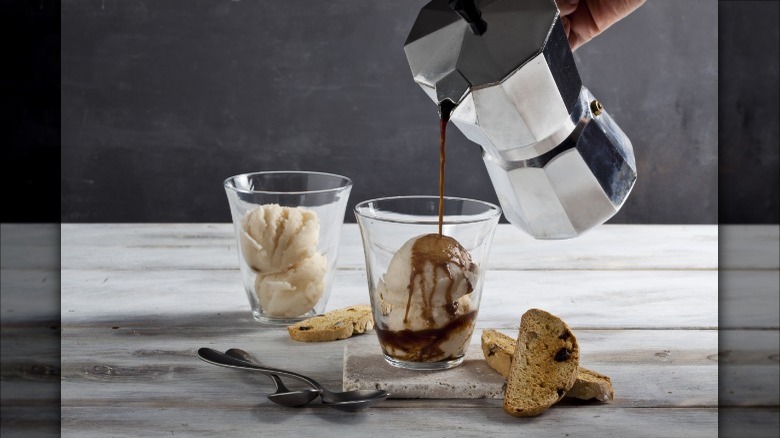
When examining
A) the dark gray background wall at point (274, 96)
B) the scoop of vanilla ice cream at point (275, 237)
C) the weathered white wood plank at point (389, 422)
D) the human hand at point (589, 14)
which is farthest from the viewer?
the dark gray background wall at point (274, 96)

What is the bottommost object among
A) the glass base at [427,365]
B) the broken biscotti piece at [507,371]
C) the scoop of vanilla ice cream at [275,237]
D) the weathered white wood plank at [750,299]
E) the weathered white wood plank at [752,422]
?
the glass base at [427,365]

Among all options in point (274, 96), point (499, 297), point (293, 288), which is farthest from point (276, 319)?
point (274, 96)

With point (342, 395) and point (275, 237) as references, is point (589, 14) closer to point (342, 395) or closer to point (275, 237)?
point (275, 237)

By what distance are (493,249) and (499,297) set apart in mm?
231

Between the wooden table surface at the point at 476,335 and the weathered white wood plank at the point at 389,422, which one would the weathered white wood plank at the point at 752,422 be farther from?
the weathered white wood plank at the point at 389,422

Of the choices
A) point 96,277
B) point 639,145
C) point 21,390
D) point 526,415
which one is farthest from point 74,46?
point 21,390

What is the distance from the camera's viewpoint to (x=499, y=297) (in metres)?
1.01

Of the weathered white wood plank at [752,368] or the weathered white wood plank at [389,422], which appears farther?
the weathered white wood plank at [389,422]

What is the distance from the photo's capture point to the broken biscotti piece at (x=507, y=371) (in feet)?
2.28

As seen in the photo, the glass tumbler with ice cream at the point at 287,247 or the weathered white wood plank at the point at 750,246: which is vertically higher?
the weathered white wood plank at the point at 750,246

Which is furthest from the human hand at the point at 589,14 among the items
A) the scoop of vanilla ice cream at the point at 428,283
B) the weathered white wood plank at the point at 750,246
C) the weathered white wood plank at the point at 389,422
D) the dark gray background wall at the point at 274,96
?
the dark gray background wall at the point at 274,96

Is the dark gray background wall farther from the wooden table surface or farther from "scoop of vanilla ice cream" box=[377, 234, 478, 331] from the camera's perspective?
"scoop of vanilla ice cream" box=[377, 234, 478, 331]

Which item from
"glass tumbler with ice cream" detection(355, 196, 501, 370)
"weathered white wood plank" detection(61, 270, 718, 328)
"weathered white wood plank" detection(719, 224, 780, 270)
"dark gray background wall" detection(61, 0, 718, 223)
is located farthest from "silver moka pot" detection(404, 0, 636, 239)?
"dark gray background wall" detection(61, 0, 718, 223)

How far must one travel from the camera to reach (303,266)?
2.93ft
